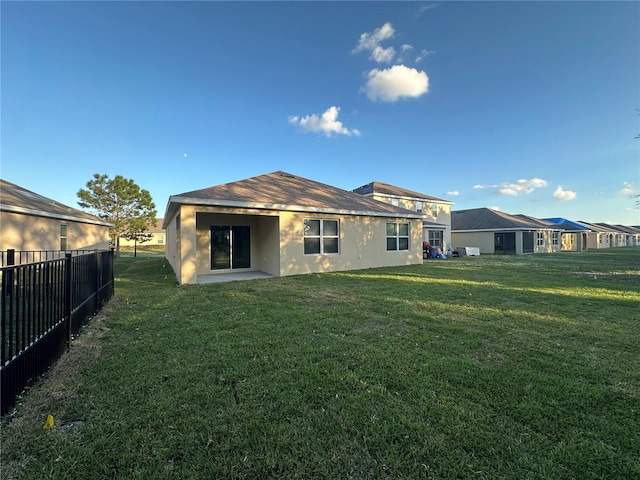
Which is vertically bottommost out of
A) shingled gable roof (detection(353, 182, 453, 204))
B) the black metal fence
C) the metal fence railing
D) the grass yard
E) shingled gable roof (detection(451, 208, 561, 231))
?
the grass yard

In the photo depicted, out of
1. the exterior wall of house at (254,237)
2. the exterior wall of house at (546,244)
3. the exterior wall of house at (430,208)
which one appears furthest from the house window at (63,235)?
the exterior wall of house at (546,244)

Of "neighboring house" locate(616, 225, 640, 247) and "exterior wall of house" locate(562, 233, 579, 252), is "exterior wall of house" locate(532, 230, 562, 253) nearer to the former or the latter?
"exterior wall of house" locate(562, 233, 579, 252)

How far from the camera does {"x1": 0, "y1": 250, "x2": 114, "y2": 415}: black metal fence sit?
8.15 ft

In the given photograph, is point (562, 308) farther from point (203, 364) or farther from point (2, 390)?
point (2, 390)

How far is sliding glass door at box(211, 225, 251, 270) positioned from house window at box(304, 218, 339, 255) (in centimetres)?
320

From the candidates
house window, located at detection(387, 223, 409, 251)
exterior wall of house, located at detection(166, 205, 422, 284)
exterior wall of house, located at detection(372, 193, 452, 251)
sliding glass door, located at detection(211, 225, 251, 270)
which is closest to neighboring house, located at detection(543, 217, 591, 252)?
exterior wall of house, located at detection(372, 193, 452, 251)

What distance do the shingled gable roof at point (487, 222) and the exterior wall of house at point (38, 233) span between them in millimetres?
34243

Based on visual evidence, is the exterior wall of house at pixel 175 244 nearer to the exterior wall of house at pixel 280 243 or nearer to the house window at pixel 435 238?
the exterior wall of house at pixel 280 243

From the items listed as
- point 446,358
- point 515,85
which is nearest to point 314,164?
point 515,85

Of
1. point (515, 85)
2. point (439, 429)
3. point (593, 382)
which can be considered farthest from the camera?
point (515, 85)

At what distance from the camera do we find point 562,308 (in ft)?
20.1

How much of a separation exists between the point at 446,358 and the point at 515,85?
15.4m

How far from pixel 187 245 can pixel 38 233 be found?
9.86 metres

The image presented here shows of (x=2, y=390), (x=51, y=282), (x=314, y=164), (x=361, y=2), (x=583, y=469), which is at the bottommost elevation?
(x=583, y=469)
